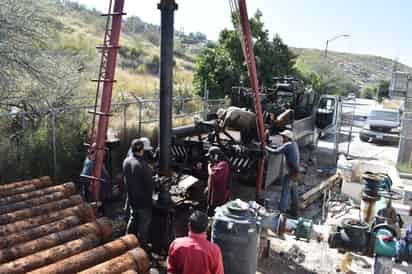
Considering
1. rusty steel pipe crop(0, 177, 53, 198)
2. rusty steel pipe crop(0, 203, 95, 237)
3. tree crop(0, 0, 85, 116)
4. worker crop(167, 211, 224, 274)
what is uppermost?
tree crop(0, 0, 85, 116)

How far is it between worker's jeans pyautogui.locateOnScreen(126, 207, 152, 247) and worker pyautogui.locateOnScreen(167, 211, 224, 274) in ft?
7.20

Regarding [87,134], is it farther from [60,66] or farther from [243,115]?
[243,115]

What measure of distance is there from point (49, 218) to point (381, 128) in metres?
16.9

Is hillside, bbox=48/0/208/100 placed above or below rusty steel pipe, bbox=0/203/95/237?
above

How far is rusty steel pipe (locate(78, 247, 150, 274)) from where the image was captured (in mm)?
3689

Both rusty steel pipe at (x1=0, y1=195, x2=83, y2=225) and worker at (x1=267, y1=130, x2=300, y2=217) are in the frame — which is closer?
rusty steel pipe at (x1=0, y1=195, x2=83, y2=225)

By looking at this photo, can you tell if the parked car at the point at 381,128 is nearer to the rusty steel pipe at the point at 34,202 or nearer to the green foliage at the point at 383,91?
the rusty steel pipe at the point at 34,202

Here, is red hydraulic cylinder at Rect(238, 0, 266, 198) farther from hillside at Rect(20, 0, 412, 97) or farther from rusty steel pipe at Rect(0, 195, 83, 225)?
hillside at Rect(20, 0, 412, 97)

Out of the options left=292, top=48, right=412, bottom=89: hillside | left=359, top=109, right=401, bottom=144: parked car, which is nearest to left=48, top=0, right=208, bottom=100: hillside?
left=359, top=109, right=401, bottom=144: parked car

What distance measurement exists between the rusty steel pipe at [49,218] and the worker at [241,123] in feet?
14.8

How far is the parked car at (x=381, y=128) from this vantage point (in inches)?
689

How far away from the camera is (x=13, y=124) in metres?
8.08

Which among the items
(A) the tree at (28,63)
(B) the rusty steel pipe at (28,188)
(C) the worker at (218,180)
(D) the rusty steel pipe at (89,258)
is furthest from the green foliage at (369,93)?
(D) the rusty steel pipe at (89,258)

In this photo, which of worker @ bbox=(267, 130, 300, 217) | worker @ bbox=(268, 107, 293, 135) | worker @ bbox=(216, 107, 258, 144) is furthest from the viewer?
worker @ bbox=(268, 107, 293, 135)
